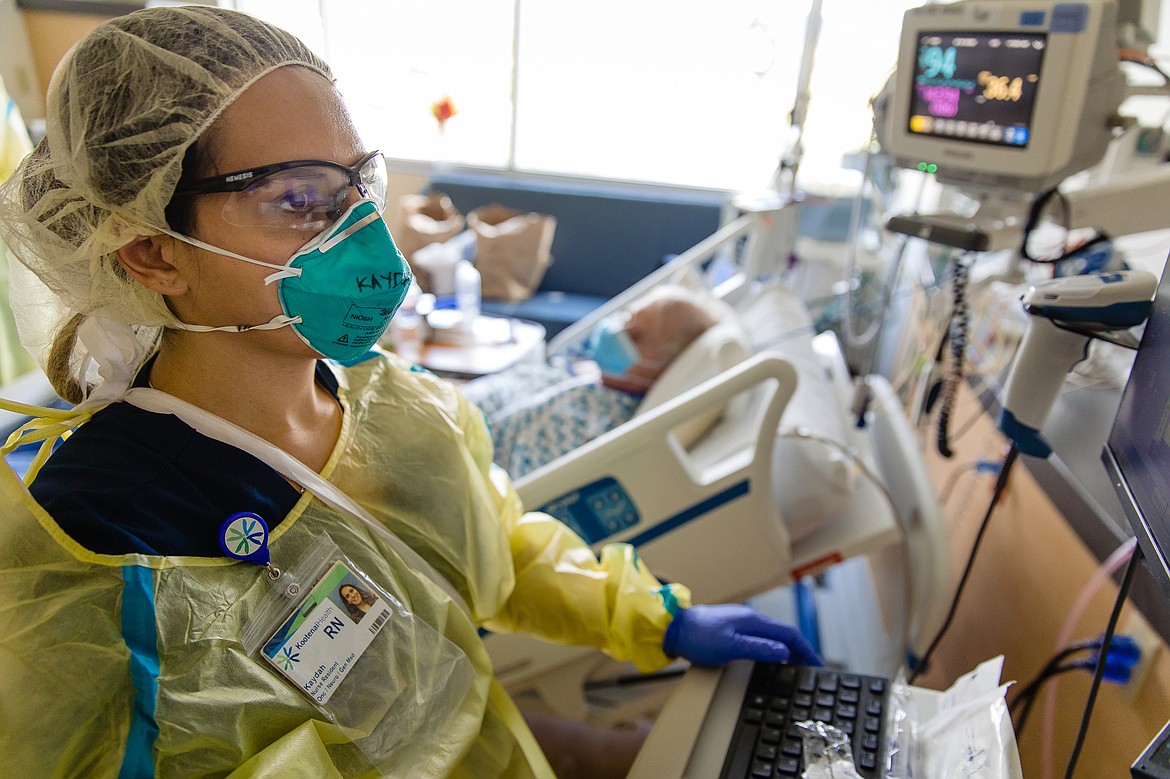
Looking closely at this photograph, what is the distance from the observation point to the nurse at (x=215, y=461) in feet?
2.38

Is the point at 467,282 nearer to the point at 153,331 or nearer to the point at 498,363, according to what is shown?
the point at 498,363

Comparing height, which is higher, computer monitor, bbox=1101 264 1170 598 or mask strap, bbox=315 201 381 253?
mask strap, bbox=315 201 381 253

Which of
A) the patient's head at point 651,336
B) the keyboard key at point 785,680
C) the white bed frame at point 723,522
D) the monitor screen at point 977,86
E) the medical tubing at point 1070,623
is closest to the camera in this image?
the keyboard key at point 785,680

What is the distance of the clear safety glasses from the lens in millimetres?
829

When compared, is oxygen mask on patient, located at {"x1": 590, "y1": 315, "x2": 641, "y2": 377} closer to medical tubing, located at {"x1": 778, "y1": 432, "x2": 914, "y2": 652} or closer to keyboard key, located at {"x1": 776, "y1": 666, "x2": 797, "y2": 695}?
medical tubing, located at {"x1": 778, "y1": 432, "x2": 914, "y2": 652}

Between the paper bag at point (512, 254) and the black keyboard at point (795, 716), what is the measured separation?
10.8ft

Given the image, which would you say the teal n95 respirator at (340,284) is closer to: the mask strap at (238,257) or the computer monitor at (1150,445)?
Result: the mask strap at (238,257)

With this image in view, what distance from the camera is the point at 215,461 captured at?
85 cm

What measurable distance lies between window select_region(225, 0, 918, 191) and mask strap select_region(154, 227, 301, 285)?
4018 mm

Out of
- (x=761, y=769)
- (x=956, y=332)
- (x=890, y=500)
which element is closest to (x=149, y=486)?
(x=761, y=769)

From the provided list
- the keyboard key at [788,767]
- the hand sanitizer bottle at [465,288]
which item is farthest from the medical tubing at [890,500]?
the hand sanitizer bottle at [465,288]

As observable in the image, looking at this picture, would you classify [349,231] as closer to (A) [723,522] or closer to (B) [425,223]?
(A) [723,522]

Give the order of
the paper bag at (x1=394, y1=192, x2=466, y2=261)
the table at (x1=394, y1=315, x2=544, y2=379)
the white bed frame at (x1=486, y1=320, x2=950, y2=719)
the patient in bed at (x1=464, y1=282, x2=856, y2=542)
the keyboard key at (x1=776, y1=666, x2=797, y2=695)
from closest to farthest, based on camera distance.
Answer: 1. the keyboard key at (x1=776, y1=666, x2=797, y2=695)
2. the white bed frame at (x1=486, y1=320, x2=950, y2=719)
3. the patient in bed at (x1=464, y1=282, x2=856, y2=542)
4. the table at (x1=394, y1=315, x2=544, y2=379)
5. the paper bag at (x1=394, y1=192, x2=466, y2=261)

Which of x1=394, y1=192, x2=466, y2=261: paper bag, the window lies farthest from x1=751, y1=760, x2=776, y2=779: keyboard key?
the window
